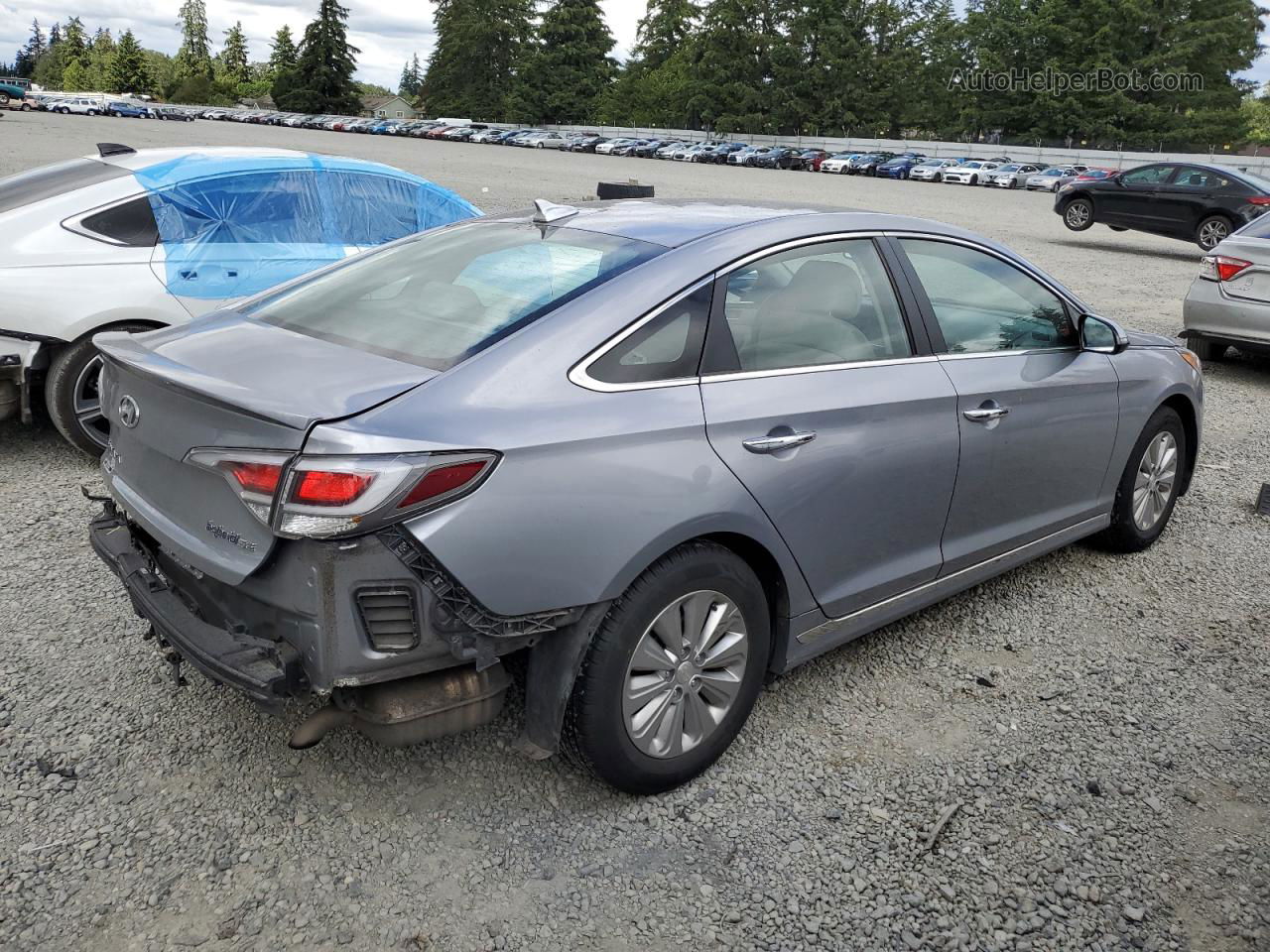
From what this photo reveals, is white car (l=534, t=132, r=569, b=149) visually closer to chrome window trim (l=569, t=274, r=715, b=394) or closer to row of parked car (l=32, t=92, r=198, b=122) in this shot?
row of parked car (l=32, t=92, r=198, b=122)

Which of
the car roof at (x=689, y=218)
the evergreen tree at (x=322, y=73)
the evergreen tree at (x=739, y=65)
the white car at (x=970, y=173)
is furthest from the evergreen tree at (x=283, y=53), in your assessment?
the car roof at (x=689, y=218)

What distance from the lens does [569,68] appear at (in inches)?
3698

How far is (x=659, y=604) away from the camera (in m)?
2.92

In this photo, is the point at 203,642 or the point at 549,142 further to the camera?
the point at 549,142

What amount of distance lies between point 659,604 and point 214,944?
1337 mm

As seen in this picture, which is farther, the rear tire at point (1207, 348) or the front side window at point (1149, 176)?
the front side window at point (1149, 176)

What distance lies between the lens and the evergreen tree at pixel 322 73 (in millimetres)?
104000

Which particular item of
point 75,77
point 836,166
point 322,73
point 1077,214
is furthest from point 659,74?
point 75,77

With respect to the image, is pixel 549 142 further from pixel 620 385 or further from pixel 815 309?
pixel 620 385

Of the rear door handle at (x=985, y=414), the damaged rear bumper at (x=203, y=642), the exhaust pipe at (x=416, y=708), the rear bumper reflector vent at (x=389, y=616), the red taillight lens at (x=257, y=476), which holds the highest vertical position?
the red taillight lens at (x=257, y=476)

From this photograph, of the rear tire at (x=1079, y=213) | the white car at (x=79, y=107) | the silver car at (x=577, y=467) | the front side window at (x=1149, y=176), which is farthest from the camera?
the white car at (x=79, y=107)

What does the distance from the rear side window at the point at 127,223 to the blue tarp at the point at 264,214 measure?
2.1 inches

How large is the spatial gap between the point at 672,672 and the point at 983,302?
2036mm

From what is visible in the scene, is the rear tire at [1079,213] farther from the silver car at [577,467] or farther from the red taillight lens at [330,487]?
the red taillight lens at [330,487]
